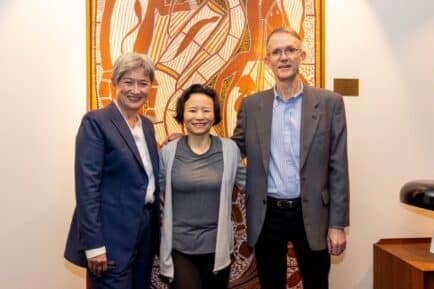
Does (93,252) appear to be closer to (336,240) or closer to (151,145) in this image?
(151,145)

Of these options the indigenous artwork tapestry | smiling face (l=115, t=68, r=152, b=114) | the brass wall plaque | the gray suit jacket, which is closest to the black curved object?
the gray suit jacket

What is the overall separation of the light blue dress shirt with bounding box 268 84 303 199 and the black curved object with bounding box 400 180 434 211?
72 cm

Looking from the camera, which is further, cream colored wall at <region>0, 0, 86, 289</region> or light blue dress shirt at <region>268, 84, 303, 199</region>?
cream colored wall at <region>0, 0, 86, 289</region>

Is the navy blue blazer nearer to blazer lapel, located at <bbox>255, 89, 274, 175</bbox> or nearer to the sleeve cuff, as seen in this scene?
the sleeve cuff

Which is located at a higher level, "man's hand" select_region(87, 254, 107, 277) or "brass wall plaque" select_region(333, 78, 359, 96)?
"brass wall plaque" select_region(333, 78, 359, 96)

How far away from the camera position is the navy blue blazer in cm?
157

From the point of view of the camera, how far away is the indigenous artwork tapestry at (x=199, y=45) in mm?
2297

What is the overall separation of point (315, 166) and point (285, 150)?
145mm

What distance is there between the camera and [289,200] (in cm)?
175

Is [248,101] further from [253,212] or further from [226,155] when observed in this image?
[253,212]

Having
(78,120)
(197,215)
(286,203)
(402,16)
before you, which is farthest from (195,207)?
(402,16)

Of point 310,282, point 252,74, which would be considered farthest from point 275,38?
point 310,282

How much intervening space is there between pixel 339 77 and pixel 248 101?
77cm

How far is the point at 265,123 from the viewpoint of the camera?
1.81 meters
